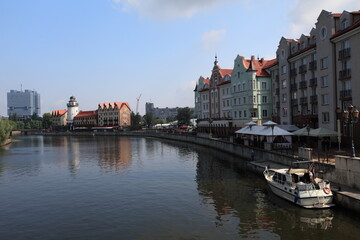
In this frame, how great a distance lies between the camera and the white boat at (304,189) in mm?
23266

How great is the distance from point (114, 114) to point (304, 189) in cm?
17526

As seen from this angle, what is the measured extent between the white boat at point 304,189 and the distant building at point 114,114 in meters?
168

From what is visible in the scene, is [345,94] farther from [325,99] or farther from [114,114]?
[114,114]

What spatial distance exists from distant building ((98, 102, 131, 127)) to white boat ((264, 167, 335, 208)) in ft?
551

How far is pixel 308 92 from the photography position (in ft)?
164

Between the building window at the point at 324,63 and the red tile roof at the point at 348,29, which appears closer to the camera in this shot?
the red tile roof at the point at 348,29

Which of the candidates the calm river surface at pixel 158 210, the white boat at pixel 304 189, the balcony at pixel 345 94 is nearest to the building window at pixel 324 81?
the balcony at pixel 345 94

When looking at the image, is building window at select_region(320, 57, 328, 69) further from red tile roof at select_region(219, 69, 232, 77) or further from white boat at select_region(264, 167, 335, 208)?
red tile roof at select_region(219, 69, 232, 77)

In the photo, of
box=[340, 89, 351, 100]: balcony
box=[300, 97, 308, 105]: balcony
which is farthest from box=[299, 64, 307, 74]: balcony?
box=[340, 89, 351, 100]: balcony

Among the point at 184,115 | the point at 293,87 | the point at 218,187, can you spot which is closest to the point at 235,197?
the point at 218,187

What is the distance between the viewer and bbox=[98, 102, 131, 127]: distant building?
18950cm

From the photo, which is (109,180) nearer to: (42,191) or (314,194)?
(42,191)

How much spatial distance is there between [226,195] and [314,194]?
801 centimetres

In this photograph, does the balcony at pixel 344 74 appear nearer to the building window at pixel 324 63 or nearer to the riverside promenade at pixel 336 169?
the building window at pixel 324 63
